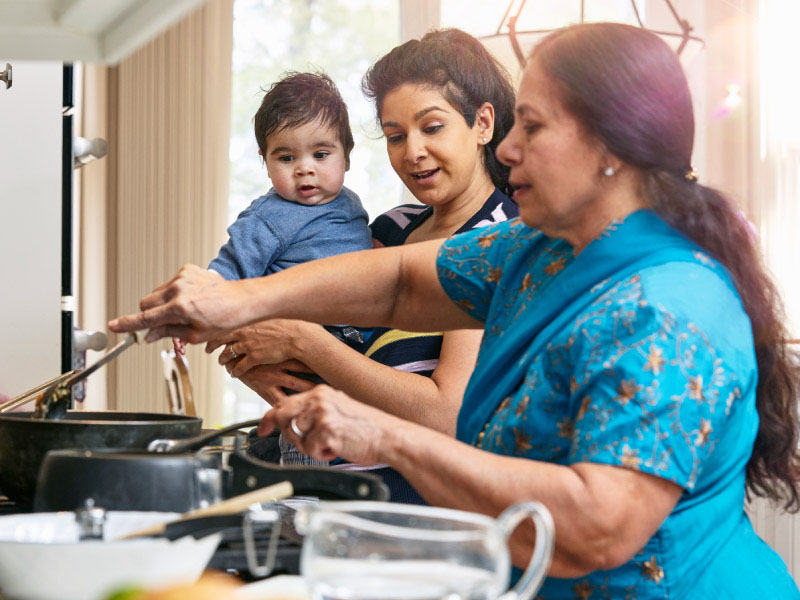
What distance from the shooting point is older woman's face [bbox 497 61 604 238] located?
1.18 meters

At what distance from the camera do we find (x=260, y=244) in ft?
6.88

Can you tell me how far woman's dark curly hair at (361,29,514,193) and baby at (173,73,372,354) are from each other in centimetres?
30

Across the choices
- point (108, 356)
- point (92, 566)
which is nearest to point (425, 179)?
point (108, 356)

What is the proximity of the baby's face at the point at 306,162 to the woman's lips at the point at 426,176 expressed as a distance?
1.32 feet

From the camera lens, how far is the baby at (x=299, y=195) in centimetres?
210

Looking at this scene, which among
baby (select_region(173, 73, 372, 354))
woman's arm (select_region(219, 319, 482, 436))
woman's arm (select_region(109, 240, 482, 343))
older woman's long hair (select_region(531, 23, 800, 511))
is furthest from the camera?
baby (select_region(173, 73, 372, 354))

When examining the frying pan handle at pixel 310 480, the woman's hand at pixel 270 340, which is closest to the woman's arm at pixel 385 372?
the woman's hand at pixel 270 340

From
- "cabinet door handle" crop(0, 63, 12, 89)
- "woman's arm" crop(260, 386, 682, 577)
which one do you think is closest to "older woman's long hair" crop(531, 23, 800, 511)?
"woman's arm" crop(260, 386, 682, 577)

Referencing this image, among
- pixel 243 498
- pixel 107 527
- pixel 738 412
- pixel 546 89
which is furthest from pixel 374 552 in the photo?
pixel 546 89

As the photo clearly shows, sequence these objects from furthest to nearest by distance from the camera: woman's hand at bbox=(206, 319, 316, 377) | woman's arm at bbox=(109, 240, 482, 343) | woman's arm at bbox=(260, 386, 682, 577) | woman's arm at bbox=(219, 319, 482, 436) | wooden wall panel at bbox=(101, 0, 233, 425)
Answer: wooden wall panel at bbox=(101, 0, 233, 425) < woman's hand at bbox=(206, 319, 316, 377) < woman's arm at bbox=(219, 319, 482, 436) < woman's arm at bbox=(109, 240, 482, 343) < woman's arm at bbox=(260, 386, 682, 577)

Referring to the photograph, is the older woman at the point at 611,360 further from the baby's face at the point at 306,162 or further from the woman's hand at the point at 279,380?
the baby's face at the point at 306,162

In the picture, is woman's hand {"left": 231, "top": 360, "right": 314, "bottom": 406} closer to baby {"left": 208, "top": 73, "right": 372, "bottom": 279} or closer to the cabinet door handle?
baby {"left": 208, "top": 73, "right": 372, "bottom": 279}

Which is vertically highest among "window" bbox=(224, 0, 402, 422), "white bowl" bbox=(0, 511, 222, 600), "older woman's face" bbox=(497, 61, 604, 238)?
"window" bbox=(224, 0, 402, 422)

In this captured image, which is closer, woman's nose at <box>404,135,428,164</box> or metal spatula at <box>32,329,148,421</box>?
metal spatula at <box>32,329,148,421</box>
